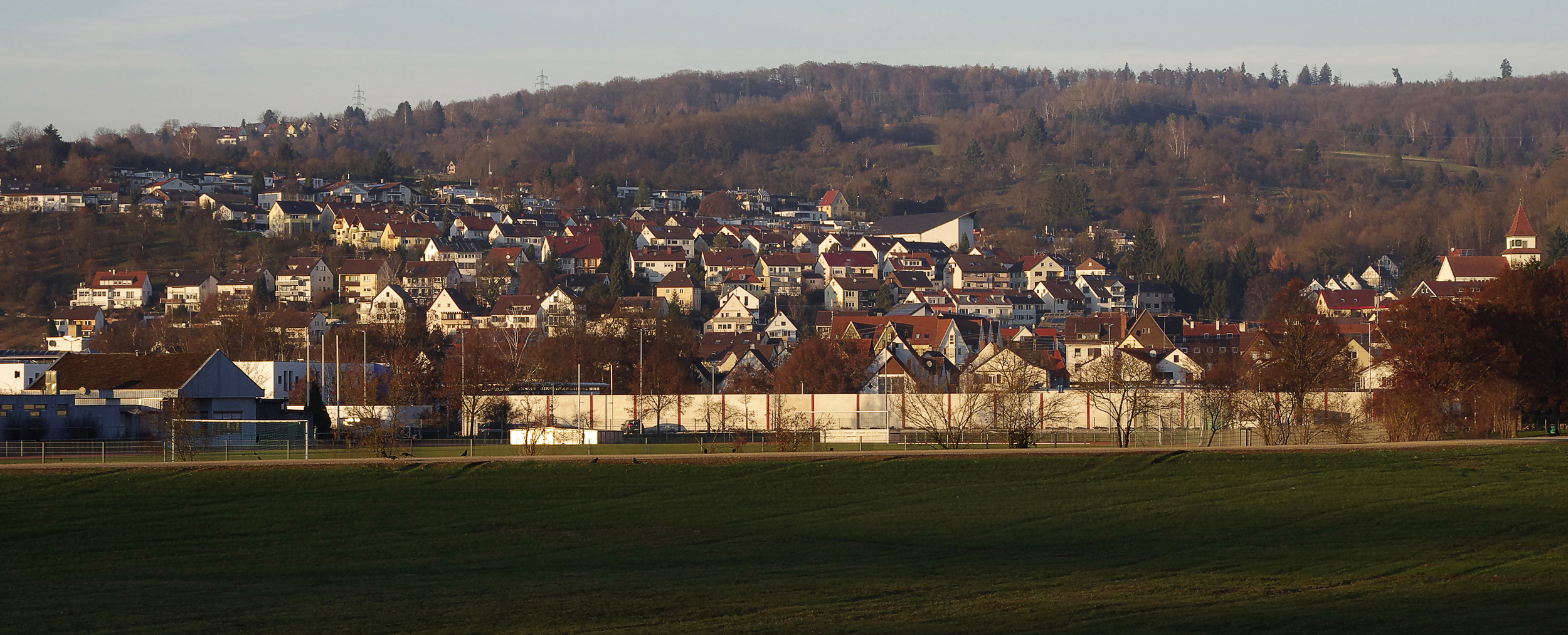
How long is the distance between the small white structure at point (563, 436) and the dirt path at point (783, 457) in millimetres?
11476

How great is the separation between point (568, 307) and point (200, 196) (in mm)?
64574

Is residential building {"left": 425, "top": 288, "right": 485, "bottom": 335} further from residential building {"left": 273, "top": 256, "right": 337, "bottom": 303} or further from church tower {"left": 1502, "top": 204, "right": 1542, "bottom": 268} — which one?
church tower {"left": 1502, "top": 204, "right": 1542, "bottom": 268}

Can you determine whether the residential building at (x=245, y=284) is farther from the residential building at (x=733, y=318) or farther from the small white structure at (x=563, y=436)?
the small white structure at (x=563, y=436)

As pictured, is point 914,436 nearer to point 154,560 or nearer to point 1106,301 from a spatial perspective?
point 154,560

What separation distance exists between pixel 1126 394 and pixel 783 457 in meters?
22.3

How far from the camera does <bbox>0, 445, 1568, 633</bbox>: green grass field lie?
61.3 ft

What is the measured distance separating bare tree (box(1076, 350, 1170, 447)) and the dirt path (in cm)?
1076

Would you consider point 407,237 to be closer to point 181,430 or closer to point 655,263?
point 655,263

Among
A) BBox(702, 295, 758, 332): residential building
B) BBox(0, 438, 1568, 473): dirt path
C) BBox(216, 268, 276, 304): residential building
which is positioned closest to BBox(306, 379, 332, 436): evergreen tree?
BBox(0, 438, 1568, 473): dirt path

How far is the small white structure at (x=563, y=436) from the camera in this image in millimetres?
49531

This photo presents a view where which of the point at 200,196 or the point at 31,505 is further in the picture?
the point at 200,196

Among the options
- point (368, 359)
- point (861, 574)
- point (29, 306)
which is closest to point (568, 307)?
point (368, 359)

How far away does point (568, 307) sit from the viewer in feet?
418

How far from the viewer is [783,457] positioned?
3566 centimetres
